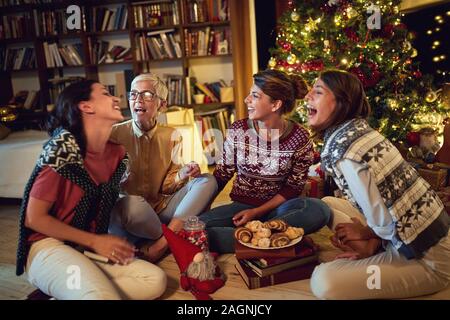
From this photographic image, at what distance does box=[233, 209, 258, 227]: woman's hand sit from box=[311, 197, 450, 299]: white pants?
1.58 feet

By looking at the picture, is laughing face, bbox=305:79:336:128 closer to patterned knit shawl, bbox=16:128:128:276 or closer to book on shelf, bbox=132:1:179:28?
patterned knit shawl, bbox=16:128:128:276

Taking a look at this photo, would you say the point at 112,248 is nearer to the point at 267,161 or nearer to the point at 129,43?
the point at 267,161

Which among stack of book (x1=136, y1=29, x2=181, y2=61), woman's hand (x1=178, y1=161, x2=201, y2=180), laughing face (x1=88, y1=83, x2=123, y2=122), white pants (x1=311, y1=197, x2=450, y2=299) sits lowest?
white pants (x1=311, y1=197, x2=450, y2=299)

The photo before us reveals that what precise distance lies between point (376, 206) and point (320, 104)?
0.44 m

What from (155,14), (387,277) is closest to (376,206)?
(387,277)

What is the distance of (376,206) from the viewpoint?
1.43 meters

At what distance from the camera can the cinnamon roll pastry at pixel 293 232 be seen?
1.73m

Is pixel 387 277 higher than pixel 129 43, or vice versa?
pixel 129 43

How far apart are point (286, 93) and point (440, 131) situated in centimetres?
199

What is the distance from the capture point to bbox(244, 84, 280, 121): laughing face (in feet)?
6.46

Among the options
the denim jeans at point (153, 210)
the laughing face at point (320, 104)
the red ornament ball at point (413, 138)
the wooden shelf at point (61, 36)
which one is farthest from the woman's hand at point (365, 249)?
the wooden shelf at point (61, 36)

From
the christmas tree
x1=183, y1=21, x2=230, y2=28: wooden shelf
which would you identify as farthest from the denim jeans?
x1=183, y1=21, x2=230, y2=28: wooden shelf

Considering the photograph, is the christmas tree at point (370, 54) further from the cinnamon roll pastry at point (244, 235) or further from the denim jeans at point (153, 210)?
the cinnamon roll pastry at point (244, 235)

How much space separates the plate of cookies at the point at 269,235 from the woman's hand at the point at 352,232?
0.55 feet
